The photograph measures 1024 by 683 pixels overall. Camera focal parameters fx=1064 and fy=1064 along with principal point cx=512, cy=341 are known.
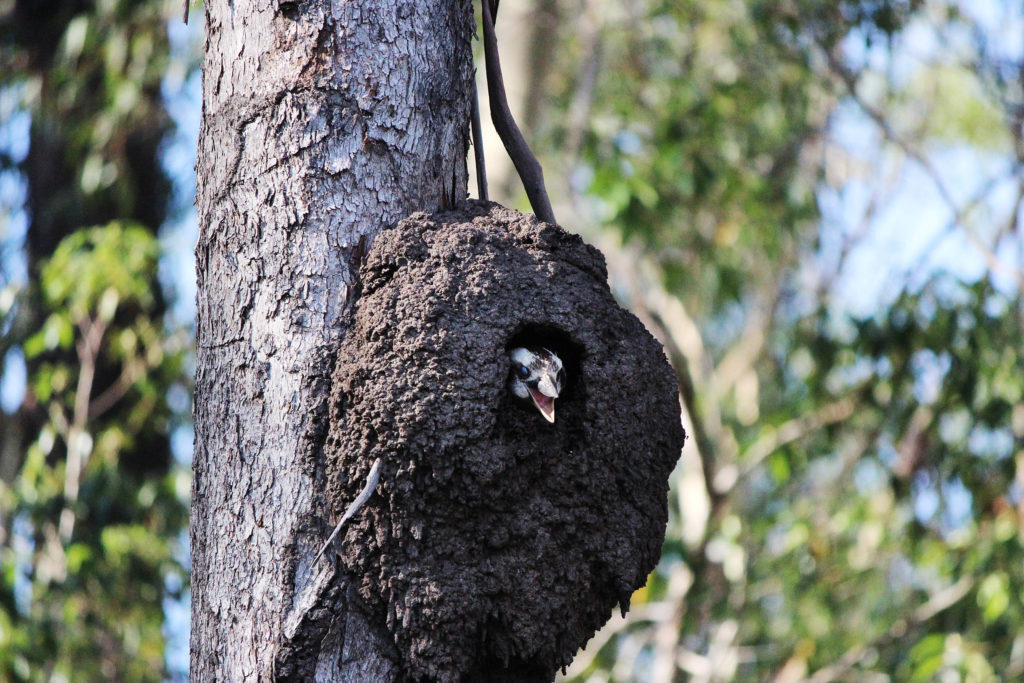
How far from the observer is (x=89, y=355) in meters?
6.27

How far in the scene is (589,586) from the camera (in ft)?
7.09

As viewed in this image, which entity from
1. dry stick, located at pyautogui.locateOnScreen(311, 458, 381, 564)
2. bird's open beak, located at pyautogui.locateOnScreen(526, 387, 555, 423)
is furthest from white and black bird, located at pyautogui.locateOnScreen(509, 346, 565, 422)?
dry stick, located at pyautogui.locateOnScreen(311, 458, 381, 564)

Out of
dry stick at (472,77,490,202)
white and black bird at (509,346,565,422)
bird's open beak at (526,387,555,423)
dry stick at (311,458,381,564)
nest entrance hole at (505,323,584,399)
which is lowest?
dry stick at (311,458,381,564)

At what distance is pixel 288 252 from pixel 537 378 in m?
0.56

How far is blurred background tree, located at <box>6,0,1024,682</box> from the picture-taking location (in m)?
5.76

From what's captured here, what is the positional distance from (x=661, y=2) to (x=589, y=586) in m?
6.34

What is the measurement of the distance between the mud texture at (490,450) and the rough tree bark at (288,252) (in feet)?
0.22

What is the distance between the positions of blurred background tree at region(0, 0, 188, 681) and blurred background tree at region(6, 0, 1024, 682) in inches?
0.8

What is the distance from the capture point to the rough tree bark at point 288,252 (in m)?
1.96

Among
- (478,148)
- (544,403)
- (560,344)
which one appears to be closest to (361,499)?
(544,403)

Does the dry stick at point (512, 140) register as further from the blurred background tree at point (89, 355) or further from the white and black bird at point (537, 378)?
the blurred background tree at point (89, 355)

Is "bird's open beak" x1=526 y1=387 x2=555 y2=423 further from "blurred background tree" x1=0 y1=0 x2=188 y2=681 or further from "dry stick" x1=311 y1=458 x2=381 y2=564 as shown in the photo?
"blurred background tree" x1=0 y1=0 x2=188 y2=681

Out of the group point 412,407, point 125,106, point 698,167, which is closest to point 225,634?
point 412,407

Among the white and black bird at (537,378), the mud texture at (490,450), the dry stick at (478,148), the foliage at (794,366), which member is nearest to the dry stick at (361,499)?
the mud texture at (490,450)
